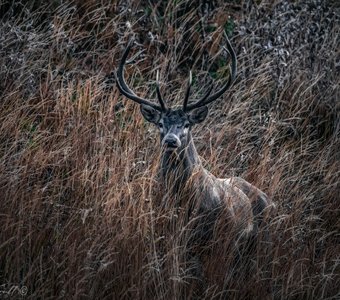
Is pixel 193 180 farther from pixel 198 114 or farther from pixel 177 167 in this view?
pixel 198 114

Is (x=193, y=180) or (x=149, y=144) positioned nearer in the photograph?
(x=193, y=180)

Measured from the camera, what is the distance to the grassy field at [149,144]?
6.46 metres

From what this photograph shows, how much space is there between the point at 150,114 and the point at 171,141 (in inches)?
20.8

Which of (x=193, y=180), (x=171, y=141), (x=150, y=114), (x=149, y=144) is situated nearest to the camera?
(x=171, y=141)

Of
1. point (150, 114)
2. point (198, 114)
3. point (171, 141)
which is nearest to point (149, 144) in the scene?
point (150, 114)

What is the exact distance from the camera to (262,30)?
9.77 metres

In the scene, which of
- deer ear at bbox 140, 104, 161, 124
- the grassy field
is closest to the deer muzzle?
the grassy field

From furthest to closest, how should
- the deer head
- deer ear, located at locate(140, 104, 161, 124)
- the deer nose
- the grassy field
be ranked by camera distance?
deer ear, located at locate(140, 104, 161, 124) < the deer head < the deer nose < the grassy field

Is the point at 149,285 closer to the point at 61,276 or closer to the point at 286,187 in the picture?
the point at 61,276

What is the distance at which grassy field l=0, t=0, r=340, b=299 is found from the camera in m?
6.46

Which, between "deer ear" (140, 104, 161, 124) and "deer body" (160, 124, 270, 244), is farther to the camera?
"deer ear" (140, 104, 161, 124)

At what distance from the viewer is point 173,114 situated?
297 inches

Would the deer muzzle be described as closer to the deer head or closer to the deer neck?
the deer head

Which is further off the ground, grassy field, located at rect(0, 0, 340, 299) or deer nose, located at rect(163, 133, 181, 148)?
deer nose, located at rect(163, 133, 181, 148)
